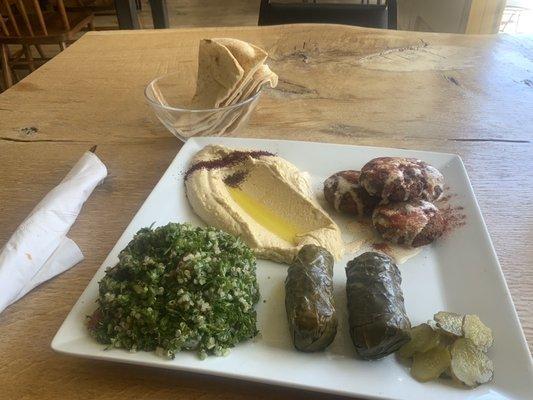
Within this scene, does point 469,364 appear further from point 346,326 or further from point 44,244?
point 44,244

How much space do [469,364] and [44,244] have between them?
2.40ft

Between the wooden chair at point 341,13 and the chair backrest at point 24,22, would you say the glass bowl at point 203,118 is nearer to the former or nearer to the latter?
the wooden chair at point 341,13

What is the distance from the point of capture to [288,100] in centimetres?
154

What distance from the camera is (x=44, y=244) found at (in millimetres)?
914

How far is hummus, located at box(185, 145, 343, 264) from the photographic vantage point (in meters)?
0.94

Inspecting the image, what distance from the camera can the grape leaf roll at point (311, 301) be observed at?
2.31 feet

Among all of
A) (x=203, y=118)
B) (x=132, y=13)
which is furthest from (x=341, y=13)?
(x=203, y=118)

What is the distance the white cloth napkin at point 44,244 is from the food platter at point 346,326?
0.42 ft

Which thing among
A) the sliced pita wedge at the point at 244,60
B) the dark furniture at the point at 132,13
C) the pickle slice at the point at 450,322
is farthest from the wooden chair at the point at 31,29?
the pickle slice at the point at 450,322

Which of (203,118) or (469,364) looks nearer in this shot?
(469,364)

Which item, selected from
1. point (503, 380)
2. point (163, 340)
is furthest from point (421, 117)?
point (163, 340)

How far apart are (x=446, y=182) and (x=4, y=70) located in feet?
10.1

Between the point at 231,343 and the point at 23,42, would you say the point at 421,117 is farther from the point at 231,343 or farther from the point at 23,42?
the point at 23,42

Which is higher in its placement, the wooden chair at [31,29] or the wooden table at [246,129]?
the wooden table at [246,129]
